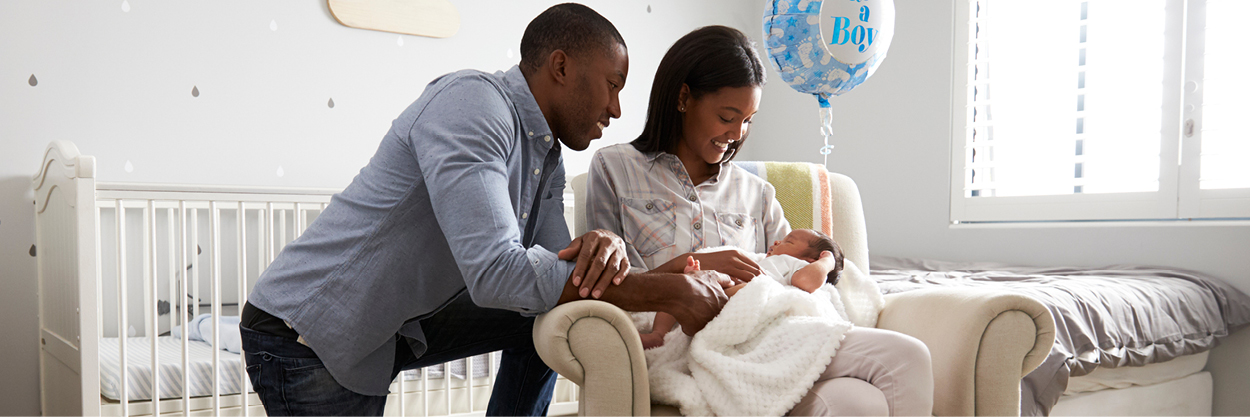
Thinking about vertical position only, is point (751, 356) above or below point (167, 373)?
above

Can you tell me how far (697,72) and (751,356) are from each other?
0.55m

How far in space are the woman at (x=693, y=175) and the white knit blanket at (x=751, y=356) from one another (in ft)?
0.36

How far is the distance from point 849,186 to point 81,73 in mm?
2336

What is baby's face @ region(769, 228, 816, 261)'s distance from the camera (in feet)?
4.57

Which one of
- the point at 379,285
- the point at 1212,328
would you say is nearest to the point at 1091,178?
the point at 1212,328

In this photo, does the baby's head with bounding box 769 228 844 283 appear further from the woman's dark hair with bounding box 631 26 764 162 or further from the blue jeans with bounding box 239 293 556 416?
the blue jeans with bounding box 239 293 556 416

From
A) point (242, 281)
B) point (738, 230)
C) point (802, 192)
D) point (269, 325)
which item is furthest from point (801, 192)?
point (242, 281)

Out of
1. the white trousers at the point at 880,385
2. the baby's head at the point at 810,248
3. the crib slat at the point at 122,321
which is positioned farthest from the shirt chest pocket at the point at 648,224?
the crib slat at the point at 122,321

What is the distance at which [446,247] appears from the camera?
1.11 meters

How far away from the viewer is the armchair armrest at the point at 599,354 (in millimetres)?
1023

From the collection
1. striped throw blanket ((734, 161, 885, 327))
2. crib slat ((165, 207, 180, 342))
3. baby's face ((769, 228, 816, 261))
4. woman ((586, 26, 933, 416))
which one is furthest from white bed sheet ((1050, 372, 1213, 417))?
crib slat ((165, 207, 180, 342))

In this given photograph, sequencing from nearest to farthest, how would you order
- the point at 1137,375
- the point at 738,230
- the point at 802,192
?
the point at 738,230
the point at 802,192
the point at 1137,375

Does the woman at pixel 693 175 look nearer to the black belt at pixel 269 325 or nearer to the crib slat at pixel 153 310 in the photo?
the black belt at pixel 269 325

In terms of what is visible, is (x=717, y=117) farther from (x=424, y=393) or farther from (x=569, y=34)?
(x=424, y=393)
